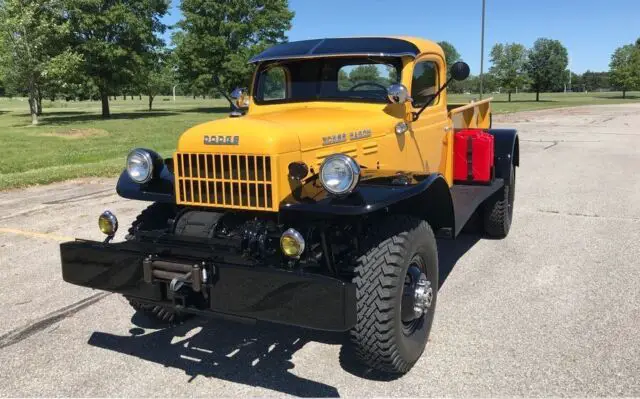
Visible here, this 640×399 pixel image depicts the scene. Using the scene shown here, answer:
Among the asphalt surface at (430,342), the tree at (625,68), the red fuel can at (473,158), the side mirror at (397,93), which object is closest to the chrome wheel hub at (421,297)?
the asphalt surface at (430,342)

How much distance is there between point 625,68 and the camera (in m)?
63.3

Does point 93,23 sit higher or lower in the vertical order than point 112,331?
higher

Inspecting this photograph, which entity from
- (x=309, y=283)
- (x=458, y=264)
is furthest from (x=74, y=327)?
(x=458, y=264)

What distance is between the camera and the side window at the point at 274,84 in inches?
187

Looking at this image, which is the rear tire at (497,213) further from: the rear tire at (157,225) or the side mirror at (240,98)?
the rear tire at (157,225)

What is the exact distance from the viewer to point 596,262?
207 inches

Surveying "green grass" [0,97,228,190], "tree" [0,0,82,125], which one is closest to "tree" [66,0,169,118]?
"tree" [0,0,82,125]

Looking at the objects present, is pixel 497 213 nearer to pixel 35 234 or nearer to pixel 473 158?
pixel 473 158

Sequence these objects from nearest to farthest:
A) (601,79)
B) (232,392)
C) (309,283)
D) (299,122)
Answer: (309,283) < (232,392) < (299,122) < (601,79)

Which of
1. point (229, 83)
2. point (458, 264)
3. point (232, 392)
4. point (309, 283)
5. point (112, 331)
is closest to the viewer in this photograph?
point (309, 283)

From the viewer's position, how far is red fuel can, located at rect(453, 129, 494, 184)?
548 cm

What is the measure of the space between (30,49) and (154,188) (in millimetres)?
24639

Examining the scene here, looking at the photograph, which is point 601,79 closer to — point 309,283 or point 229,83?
point 229,83

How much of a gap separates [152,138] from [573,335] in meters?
16.6
